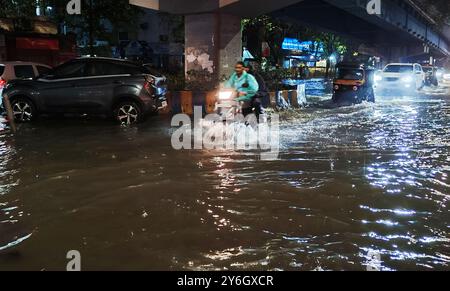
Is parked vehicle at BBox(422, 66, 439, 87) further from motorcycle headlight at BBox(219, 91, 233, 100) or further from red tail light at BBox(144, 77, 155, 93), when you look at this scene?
red tail light at BBox(144, 77, 155, 93)

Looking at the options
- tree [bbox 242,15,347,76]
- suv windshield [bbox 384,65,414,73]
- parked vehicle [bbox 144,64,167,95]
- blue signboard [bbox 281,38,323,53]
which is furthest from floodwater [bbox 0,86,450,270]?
blue signboard [bbox 281,38,323,53]

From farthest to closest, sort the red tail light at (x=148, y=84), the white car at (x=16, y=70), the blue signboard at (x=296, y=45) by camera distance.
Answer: the blue signboard at (x=296, y=45) < the white car at (x=16, y=70) < the red tail light at (x=148, y=84)

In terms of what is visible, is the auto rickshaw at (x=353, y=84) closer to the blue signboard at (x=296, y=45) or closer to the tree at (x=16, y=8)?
the tree at (x=16, y=8)

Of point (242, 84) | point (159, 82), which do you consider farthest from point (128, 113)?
point (242, 84)

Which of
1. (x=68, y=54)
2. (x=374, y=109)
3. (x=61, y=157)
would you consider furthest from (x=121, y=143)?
(x=68, y=54)

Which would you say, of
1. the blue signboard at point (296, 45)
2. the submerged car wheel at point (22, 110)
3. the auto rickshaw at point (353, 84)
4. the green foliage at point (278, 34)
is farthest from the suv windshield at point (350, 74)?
the blue signboard at point (296, 45)

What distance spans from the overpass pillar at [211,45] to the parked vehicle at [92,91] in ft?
12.8

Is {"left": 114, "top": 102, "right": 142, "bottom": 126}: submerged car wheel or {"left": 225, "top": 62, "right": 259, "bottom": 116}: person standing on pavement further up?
{"left": 225, "top": 62, "right": 259, "bottom": 116}: person standing on pavement

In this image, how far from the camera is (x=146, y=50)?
40.4 meters

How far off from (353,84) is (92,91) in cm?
1268

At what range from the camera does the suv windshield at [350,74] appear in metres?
20.6

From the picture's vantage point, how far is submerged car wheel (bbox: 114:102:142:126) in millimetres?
12094
